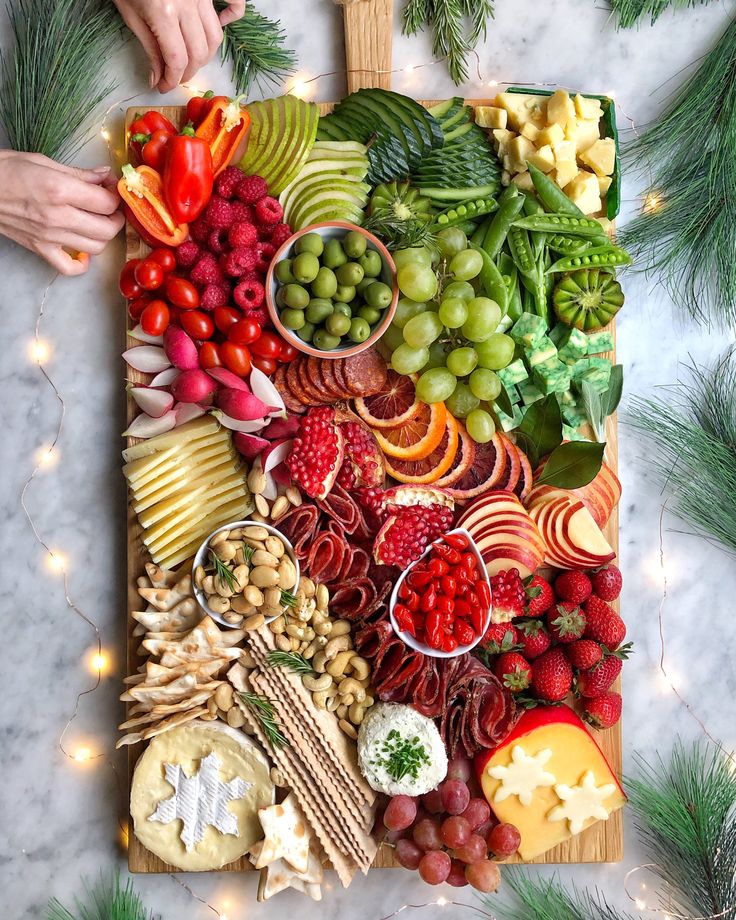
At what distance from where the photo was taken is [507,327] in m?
1.94

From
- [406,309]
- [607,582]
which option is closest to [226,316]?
[406,309]

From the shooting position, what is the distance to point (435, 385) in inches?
73.0

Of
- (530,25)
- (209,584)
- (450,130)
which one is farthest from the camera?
(530,25)

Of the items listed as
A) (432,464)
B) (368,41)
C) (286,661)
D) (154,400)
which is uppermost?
(368,41)

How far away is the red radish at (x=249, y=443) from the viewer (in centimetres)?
185

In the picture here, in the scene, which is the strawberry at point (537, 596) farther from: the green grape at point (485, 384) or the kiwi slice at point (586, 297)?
the kiwi slice at point (586, 297)

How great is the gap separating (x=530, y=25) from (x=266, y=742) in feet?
6.33

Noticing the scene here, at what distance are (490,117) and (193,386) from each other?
98 centimetres

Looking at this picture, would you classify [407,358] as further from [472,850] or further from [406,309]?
[472,850]

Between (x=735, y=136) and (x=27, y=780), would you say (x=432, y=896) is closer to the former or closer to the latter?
(x=27, y=780)

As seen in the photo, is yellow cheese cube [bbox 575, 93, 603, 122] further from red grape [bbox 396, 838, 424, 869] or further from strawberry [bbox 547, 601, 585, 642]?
red grape [bbox 396, 838, 424, 869]

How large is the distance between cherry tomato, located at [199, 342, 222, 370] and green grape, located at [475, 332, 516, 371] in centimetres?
62

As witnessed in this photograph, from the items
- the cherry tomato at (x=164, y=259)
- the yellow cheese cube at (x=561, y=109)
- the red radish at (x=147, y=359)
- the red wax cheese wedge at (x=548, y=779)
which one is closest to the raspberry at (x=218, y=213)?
the cherry tomato at (x=164, y=259)

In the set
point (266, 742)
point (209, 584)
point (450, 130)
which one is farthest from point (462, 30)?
point (266, 742)
